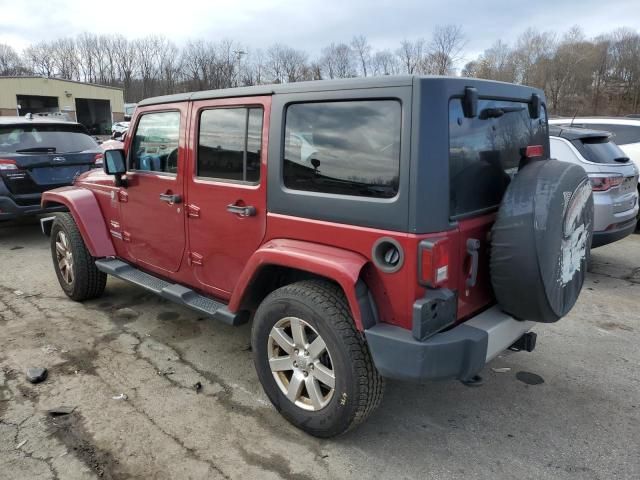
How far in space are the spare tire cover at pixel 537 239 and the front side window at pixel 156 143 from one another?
7.58ft

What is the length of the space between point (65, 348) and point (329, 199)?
8.67 ft

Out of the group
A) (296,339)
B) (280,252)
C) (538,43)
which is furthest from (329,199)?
(538,43)

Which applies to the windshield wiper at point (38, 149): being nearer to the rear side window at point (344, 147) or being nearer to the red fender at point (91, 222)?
the red fender at point (91, 222)

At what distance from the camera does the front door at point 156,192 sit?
11.6ft

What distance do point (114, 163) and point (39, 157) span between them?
388 cm

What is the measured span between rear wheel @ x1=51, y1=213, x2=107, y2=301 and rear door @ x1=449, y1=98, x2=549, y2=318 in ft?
11.6

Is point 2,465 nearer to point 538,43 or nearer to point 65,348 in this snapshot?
point 65,348

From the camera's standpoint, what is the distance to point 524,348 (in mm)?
2924

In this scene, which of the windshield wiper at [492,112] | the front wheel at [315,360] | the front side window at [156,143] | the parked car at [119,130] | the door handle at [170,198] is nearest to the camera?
the front wheel at [315,360]

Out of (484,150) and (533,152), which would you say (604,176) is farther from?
(484,150)

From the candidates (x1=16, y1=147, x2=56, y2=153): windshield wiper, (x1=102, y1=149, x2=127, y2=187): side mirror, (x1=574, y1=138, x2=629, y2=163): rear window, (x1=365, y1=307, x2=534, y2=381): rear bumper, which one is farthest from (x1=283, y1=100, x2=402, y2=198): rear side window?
(x1=16, y1=147, x2=56, y2=153): windshield wiper

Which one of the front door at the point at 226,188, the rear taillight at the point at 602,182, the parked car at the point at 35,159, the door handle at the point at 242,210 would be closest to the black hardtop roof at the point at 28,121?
the parked car at the point at 35,159

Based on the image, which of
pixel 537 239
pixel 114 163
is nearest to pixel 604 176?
pixel 537 239

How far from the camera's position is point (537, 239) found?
2.30m
